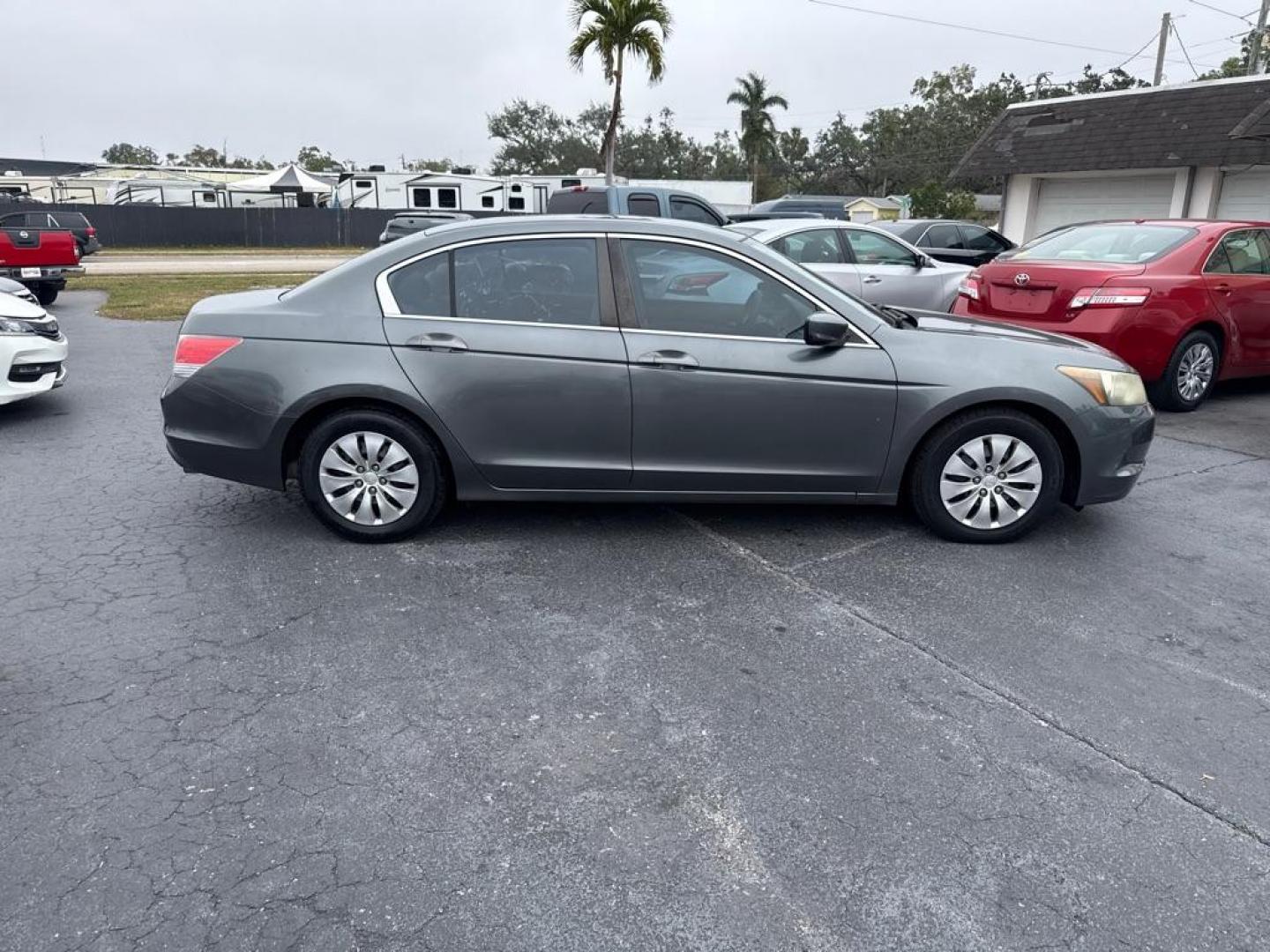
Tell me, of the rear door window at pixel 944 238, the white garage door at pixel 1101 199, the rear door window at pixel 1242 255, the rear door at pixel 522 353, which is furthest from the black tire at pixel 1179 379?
the white garage door at pixel 1101 199

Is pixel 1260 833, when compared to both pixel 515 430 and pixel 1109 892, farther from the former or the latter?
pixel 515 430

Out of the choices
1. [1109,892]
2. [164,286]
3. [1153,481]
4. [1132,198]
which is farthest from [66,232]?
[1132,198]

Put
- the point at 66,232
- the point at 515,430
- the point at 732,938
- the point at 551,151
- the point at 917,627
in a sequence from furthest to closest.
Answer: the point at 551,151
the point at 66,232
the point at 515,430
the point at 917,627
the point at 732,938

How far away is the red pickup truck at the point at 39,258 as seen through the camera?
14898 mm

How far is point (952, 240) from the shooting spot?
15.3m

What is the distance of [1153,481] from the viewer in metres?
6.04

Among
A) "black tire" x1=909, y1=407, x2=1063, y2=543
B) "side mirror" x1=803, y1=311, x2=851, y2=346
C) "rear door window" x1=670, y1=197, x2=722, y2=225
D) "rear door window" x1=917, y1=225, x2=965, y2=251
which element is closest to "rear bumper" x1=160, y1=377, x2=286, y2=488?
"side mirror" x1=803, y1=311, x2=851, y2=346

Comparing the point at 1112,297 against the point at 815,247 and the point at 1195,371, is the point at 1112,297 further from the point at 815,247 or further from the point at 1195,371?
the point at 815,247

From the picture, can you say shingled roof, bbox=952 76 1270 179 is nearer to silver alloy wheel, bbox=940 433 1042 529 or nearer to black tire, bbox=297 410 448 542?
silver alloy wheel, bbox=940 433 1042 529

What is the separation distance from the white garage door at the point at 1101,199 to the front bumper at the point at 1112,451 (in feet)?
48.6

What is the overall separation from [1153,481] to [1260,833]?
3855mm

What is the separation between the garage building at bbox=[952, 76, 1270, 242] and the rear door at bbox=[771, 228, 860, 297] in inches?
371

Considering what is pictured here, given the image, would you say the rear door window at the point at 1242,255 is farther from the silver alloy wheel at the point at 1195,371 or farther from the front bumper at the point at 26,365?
the front bumper at the point at 26,365

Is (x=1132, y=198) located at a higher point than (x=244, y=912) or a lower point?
higher
